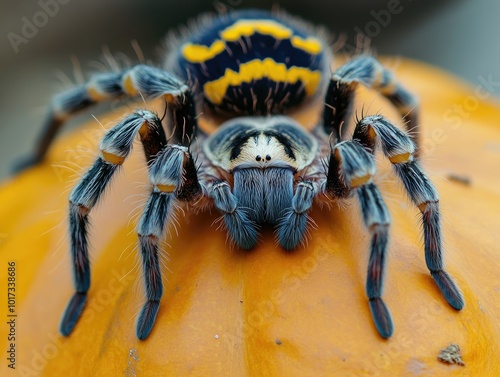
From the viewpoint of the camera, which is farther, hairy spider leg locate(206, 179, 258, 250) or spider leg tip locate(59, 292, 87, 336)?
spider leg tip locate(59, 292, 87, 336)

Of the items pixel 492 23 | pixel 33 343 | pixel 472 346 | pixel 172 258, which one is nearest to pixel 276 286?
pixel 172 258

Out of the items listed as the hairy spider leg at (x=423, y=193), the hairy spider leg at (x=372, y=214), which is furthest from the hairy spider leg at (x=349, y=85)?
the hairy spider leg at (x=372, y=214)

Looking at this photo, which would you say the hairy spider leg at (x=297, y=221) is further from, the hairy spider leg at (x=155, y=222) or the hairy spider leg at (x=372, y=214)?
the hairy spider leg at (x=155, y=222)

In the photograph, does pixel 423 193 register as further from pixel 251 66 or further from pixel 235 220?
pixel 251 66

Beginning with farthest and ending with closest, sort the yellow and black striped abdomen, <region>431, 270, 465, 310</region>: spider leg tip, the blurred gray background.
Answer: the blurred gray background, the yellow and black striped abdomen, <region>431, 270, 465, 310</region>: spider leg tip

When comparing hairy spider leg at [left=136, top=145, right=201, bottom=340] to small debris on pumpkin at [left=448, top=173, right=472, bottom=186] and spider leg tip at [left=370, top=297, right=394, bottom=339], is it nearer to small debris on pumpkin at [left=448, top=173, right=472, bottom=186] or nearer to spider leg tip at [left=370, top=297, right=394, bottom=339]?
spider leg tip at [left=370, top=297, right=394, bottom=339]

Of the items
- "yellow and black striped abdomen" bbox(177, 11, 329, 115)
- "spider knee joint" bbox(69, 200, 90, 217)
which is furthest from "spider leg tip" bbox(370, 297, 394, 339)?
"yellow and black striped abdomen" bbox(177, 11, 329, 115)
